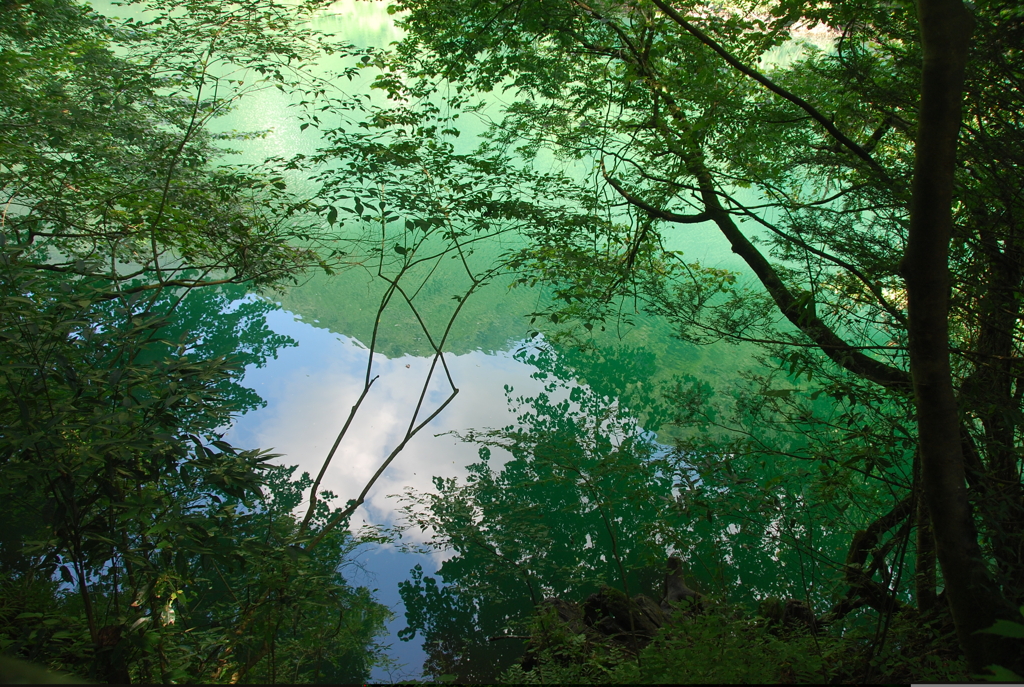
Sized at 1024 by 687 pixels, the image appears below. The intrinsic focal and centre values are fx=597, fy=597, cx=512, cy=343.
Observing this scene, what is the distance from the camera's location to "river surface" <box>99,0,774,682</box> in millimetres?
4480

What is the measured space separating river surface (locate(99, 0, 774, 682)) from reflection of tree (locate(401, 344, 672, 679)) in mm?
130

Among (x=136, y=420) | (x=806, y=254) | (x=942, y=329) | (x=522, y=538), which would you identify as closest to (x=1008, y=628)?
(x=942, y=329)

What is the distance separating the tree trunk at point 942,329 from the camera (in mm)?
1203

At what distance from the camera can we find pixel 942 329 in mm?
1307

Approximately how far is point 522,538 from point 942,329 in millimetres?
2965

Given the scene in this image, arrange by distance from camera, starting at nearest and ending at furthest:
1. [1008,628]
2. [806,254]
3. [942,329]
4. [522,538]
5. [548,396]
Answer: [1008,628] < [942,329] < [806,254] < [522,538] < [548,396]

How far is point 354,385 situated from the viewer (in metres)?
6.77

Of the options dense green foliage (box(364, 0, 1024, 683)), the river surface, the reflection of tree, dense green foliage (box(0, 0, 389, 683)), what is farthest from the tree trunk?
the river surface

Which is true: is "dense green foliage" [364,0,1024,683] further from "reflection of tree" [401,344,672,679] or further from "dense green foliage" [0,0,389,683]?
"dense green foliage" [0,0,389,683]

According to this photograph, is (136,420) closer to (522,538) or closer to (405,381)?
(522,538)

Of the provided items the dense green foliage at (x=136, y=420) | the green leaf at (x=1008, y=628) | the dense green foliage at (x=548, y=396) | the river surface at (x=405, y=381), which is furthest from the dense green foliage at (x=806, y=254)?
the dense green foliage at (x=136, y=420)

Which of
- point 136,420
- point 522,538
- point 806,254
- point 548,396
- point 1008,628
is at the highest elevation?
point 548,396

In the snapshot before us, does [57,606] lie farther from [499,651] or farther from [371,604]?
[499,651]

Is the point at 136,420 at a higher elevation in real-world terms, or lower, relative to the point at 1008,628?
higher
